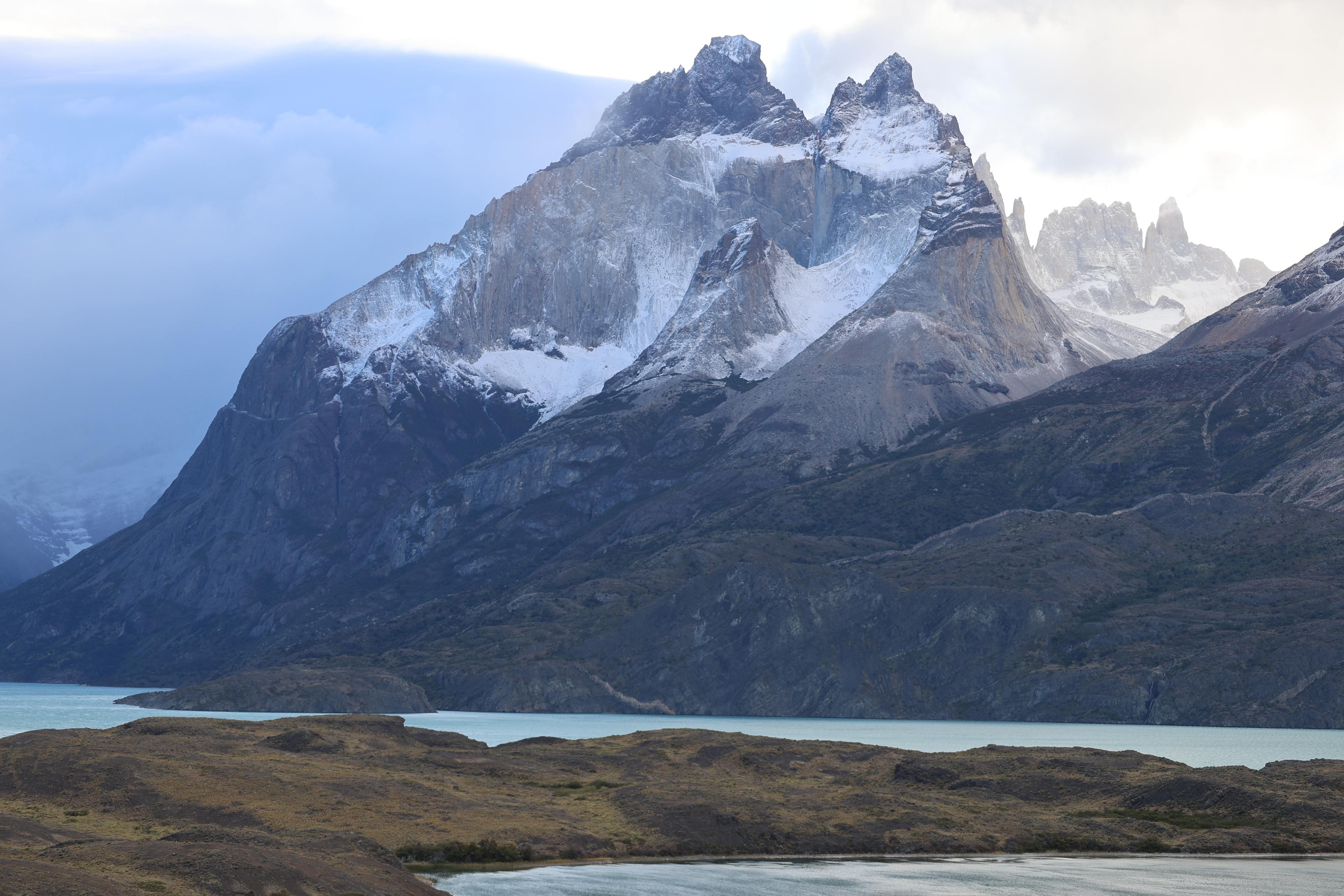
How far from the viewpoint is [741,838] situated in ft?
432

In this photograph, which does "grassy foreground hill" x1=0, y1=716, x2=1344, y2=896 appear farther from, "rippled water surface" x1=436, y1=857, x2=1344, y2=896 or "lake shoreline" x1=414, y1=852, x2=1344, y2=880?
"rippled water surface" x1=436, y1=857, x2=1344, y2=896

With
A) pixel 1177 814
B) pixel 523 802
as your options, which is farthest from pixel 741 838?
pixel 1177 814

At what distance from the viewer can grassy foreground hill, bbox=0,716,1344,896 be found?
10031cm

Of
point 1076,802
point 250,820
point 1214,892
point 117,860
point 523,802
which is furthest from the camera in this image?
point 1076,802

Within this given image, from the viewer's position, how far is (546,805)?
140875 millimetres

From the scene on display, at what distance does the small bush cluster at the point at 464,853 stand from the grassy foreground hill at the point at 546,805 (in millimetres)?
175

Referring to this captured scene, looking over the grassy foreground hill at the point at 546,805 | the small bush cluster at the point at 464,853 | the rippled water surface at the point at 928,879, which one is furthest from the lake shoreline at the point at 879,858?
the grassy foreground hill at the point at 546,805

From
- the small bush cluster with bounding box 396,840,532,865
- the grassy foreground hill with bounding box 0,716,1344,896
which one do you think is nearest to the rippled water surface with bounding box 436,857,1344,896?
the small bush cluster with bounding box 396,840,532,865

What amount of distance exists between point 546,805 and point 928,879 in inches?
1492

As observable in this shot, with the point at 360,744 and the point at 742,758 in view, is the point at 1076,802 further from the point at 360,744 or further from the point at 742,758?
the point at 360,744

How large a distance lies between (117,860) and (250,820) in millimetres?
26970

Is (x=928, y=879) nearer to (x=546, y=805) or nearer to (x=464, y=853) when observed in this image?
(x=464, y=853)

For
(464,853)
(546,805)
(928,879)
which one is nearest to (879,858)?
(928,879)

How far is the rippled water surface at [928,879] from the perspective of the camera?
108875 millimetres
